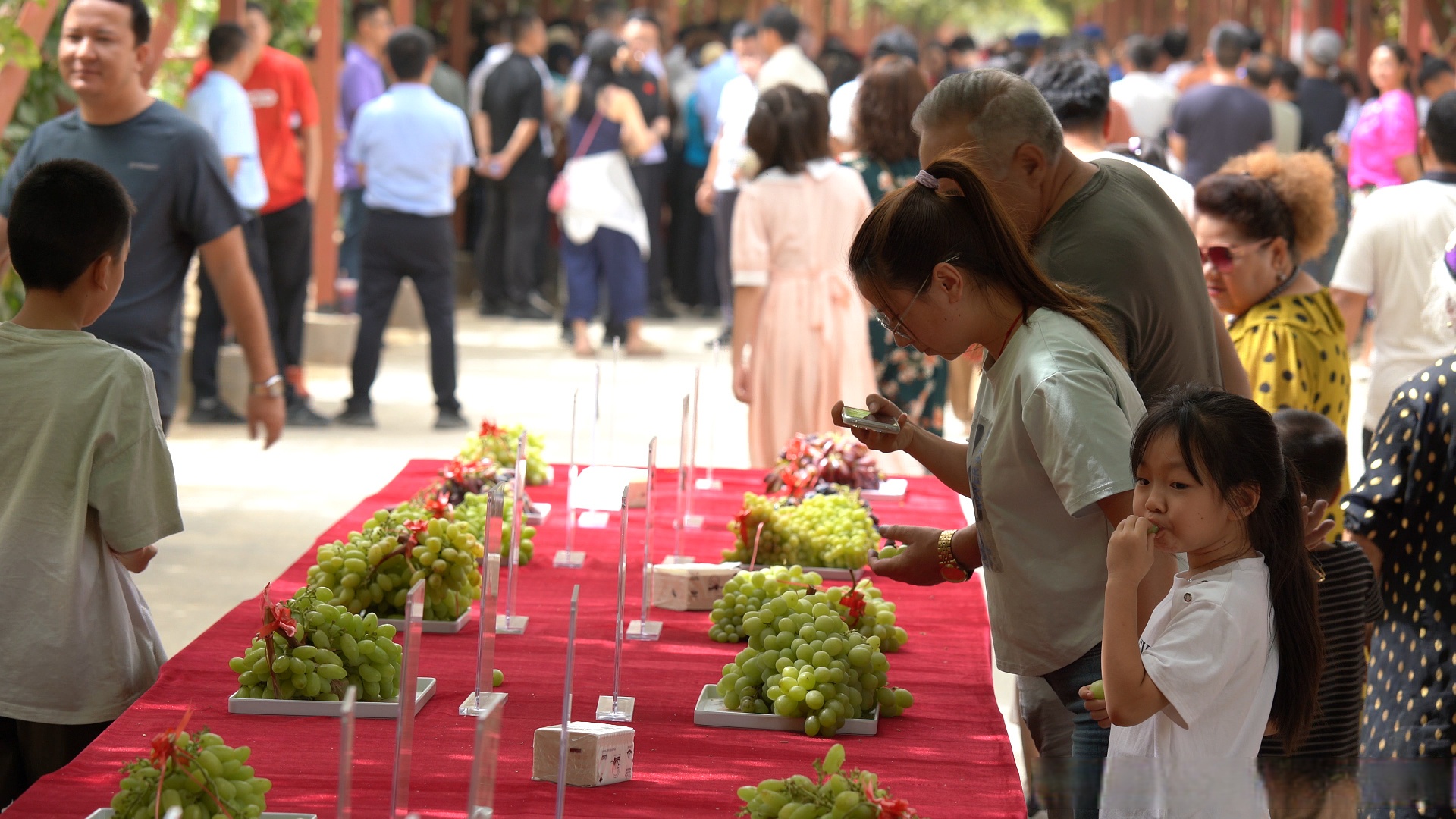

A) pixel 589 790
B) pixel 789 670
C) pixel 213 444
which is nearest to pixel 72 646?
pixel 589 790

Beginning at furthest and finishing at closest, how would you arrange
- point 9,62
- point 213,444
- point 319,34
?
point 319,34 < point 213,444 < point 9,62

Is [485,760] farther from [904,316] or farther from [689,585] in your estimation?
[689,585]

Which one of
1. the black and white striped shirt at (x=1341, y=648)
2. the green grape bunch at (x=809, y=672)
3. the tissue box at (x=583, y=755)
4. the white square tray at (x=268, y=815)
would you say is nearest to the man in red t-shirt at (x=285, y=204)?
the green grape bunch at (x=809, y=672)

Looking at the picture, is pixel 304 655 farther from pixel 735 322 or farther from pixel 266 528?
pixel 266 528

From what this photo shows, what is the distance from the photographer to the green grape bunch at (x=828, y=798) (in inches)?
68.2

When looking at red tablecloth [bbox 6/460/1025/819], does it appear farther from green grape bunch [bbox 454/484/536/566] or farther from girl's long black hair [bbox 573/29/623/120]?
girl's long black hair [bbox 573/29/623/120]

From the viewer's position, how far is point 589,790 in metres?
2.00

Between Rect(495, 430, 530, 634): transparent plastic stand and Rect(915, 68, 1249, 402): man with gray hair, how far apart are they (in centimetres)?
83

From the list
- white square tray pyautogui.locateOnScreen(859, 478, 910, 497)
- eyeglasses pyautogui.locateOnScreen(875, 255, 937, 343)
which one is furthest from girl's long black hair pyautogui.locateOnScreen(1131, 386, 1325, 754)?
white square tray pyautogui.locateOnScreen(859, 478, 910, 497)

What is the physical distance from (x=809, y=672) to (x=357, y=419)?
589 cm

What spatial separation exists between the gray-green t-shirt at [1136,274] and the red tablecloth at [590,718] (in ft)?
1.89

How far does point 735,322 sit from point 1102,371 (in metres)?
3.26

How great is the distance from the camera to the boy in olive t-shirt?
2410 millimetres

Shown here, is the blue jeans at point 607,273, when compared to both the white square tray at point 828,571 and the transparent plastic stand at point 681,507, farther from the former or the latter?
the white square tray at point 828,571
